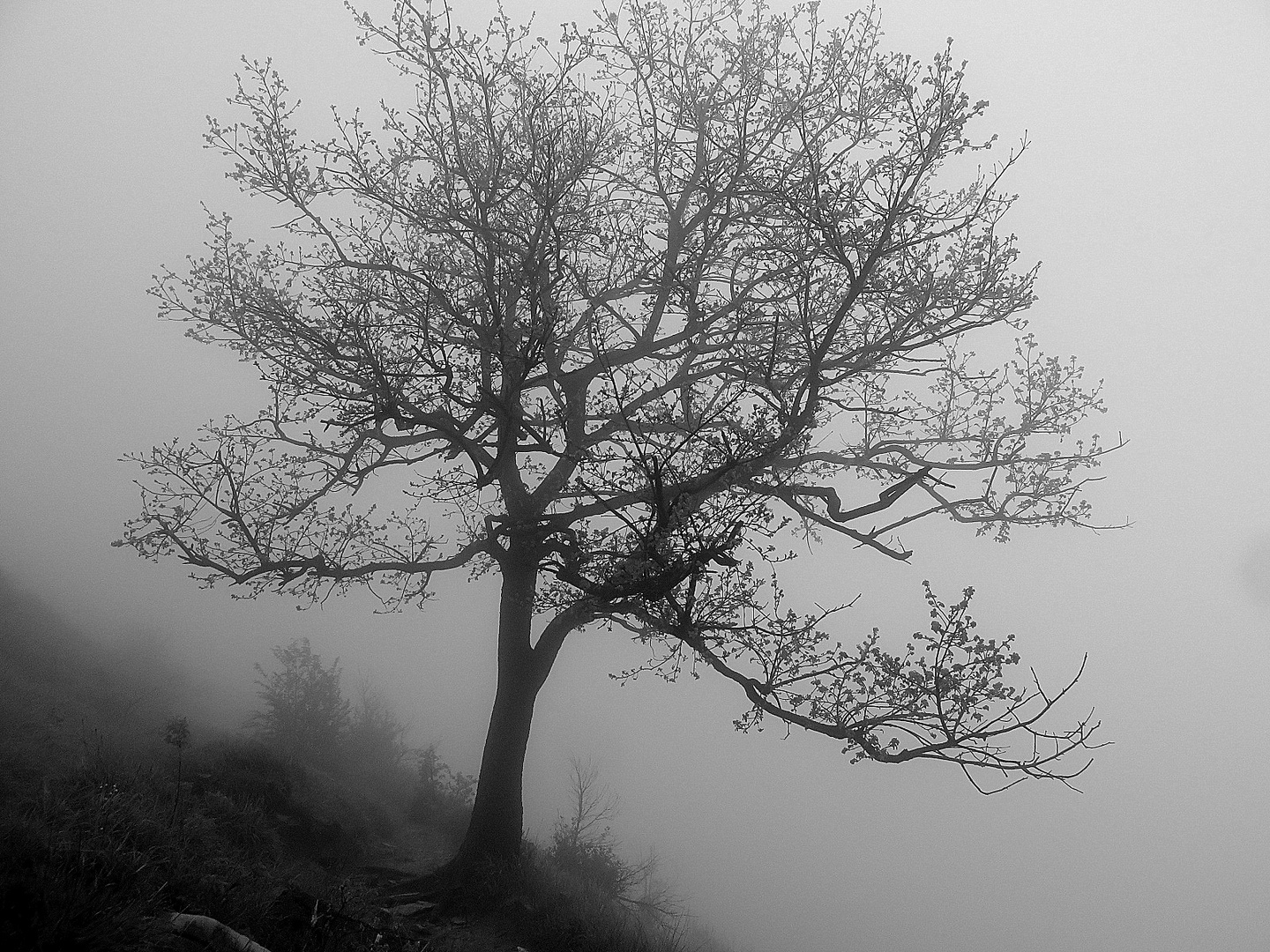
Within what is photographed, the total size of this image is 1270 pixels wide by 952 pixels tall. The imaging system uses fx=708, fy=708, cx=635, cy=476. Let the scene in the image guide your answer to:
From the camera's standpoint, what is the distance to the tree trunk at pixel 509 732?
919 cm

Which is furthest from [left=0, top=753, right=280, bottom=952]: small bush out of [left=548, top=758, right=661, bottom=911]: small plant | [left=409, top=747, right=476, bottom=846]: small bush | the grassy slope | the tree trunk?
[left=548, top=758, right=661, bottom=911]: small plant

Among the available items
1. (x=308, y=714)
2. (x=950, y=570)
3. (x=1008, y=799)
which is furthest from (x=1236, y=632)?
(x=308, y=714)

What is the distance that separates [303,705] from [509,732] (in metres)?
7.65

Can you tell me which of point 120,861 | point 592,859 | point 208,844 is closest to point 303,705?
point 592,859

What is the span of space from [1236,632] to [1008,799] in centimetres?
6430

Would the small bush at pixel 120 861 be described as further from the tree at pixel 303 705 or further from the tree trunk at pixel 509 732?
the tree at pixel 303 705

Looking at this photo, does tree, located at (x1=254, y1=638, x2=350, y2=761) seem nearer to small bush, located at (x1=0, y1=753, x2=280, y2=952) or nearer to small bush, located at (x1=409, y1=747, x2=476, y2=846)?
small bush, located at (x1=409, y1=747, x2=476, y2=846)

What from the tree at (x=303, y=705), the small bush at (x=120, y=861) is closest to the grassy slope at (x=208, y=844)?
the small bush at (x=120, y=861)

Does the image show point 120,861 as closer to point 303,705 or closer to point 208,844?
point 208,844

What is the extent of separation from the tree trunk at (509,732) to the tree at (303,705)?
602 centimetres

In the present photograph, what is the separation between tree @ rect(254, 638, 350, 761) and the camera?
46.6 feet

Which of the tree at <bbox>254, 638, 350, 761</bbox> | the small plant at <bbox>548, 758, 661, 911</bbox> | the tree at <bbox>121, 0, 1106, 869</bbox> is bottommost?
the small plant at <bbox>548, 758, 661, 911</bbox>

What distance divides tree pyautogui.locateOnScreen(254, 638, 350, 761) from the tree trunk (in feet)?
19.8

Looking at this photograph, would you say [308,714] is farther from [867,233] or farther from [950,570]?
[950,570]
